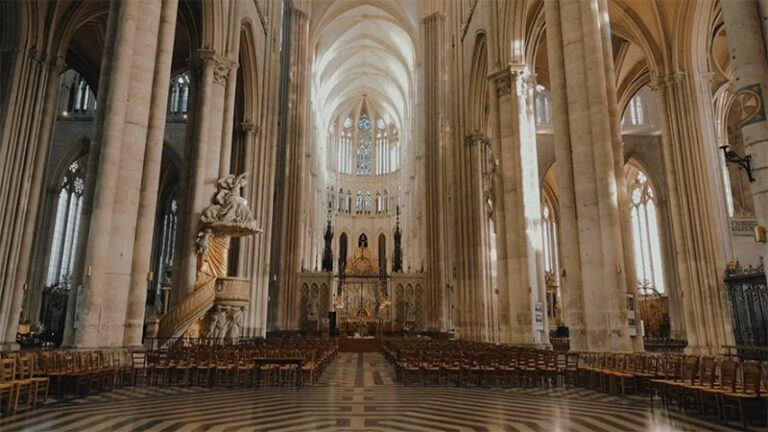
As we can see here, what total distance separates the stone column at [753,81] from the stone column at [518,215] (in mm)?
9442

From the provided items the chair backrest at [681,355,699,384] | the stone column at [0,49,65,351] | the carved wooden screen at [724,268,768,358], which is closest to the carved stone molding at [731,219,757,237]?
the carved wooden screen at [724,268,768,358]

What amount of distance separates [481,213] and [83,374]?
1848cm

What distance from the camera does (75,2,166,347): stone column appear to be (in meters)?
10.1

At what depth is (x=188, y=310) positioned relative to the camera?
14.2m

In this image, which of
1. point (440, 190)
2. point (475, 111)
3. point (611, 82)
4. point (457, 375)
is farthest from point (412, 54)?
point (457, 375)

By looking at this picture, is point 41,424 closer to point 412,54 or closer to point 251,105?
point 251,105

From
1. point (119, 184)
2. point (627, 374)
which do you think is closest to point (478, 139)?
point (627, 374)

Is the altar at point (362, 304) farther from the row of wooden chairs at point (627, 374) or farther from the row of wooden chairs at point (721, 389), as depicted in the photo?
the row of wooden chairs at point (721, 389)

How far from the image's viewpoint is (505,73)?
Result: 18.0 meters

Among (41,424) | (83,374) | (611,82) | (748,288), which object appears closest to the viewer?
(41,424)

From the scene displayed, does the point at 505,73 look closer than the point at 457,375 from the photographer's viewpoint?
No

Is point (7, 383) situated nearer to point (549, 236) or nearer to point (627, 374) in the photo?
point (627, 374)

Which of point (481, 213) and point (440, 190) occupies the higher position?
point (440, 190)

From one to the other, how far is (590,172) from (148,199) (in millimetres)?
10482
